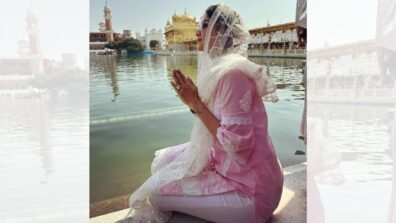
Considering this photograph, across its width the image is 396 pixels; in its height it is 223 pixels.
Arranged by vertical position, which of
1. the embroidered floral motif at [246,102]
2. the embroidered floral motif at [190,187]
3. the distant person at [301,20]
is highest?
the distant person at [301,20]

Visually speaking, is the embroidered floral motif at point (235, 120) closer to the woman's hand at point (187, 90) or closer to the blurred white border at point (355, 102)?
the woman's hand at point (187, 90)

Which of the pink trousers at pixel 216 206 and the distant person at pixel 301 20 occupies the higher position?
the distant person at pixel 301 20

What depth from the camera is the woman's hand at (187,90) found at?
1142 mm

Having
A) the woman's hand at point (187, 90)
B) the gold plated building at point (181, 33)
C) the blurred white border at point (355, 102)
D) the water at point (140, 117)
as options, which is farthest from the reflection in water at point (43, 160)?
the gold plated building at point (181, 33)

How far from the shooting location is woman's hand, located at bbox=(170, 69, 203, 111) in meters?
1.14

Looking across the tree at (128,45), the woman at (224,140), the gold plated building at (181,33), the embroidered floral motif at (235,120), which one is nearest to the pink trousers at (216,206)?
the woman at (224,140)

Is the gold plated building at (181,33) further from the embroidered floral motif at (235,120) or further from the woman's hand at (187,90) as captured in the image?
the embroidered floral motif at (235,120)

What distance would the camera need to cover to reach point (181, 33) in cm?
395

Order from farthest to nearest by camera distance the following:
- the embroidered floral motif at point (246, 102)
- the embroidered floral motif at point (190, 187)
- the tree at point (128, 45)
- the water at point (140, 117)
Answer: the water at point (140, 117), the tree at point (128, 45), the embroidered floral motif at point (190, 187), the embroidered floral motif at point (246, 102)

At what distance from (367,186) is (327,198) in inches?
4.5

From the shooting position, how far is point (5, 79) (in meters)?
0.70

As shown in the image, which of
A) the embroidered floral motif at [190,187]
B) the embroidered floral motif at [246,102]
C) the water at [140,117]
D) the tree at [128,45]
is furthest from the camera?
the water at [140,117]

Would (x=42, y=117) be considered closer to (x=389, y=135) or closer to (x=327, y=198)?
(x=327, y=198)

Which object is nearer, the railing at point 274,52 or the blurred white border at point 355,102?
the blurred white border at point 355,102
